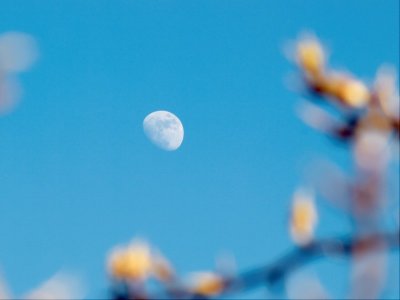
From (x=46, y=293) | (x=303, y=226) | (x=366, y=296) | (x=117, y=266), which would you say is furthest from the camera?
(x=117, y=266)

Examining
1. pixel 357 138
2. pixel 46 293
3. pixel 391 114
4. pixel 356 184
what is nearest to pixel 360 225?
pixel 356 184

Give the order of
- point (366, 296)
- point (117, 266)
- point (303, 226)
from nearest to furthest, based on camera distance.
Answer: point (366, 296) → point (303, 226) → point (117, 266)

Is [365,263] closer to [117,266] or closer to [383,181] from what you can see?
[383,181]

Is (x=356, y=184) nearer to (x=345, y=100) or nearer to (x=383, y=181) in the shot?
(x=383, y=181)

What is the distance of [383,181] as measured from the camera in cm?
82

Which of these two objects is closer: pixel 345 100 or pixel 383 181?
pixel 383 181

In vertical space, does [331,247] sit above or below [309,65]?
Result: below

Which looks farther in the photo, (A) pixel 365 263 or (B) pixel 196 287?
(B) pixel 196 287

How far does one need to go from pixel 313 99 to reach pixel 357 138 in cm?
19

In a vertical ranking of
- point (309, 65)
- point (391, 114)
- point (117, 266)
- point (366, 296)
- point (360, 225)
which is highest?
point (309, 65)

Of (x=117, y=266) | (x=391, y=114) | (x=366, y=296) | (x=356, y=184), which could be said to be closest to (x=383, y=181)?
(x=356, y=184)

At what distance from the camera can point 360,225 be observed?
0.82 meters

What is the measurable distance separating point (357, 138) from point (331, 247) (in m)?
0.19

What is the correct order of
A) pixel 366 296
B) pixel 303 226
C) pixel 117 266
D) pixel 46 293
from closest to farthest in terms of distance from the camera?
pixel 366 296 → pixel 46 293 → pixel 303 226 → pixel 117 266
